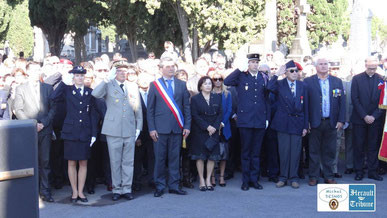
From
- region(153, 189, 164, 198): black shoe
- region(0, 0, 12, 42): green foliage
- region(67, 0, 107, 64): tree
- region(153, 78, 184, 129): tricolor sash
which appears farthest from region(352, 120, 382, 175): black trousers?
region(0, 0, 12, 42): green foliage

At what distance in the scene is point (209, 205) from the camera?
26.1 ft

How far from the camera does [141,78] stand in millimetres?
9273

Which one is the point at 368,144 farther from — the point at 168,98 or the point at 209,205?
the point at 168,98

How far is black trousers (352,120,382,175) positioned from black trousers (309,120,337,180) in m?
0.68

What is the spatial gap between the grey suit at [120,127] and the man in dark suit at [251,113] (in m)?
1.61

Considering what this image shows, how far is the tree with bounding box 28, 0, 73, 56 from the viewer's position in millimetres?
33062

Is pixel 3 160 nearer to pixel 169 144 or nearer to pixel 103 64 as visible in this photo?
pixel 169 144

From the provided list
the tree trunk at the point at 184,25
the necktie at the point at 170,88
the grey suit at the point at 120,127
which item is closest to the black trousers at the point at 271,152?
the necktie at the point at 170,88

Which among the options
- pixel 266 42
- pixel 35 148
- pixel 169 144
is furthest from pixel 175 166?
pixel 266 42

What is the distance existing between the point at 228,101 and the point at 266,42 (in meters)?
15.3

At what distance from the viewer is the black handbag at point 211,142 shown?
8875 mm

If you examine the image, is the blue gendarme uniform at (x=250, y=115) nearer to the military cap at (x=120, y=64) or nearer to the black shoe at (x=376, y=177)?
the military cap at (x=120, y=64)

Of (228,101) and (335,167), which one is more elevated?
(228,101)

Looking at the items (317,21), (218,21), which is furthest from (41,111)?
(317,21)
